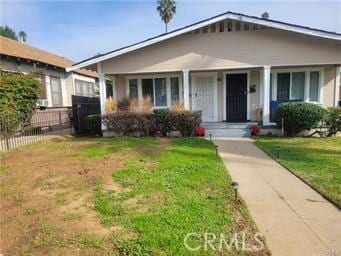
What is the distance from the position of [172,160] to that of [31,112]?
8.41 meters

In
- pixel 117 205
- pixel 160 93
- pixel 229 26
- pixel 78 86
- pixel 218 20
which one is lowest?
pixel 117 205

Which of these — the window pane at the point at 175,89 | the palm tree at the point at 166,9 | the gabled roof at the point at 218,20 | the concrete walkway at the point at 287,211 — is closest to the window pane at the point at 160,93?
the window pane at the point at 175,89

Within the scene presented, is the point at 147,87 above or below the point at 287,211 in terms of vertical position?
above

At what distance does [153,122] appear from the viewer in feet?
34.2

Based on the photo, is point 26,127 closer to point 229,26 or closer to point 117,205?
point 117,205

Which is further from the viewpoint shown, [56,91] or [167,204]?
[56,91]

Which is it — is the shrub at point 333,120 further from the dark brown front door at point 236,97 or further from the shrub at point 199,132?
the shrub at point 199,132

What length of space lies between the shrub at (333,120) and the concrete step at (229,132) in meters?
2.85

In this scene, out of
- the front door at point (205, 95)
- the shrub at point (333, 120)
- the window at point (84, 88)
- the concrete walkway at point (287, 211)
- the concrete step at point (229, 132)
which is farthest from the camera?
the window at point (84, 88)

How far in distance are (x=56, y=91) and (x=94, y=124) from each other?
22.4ft

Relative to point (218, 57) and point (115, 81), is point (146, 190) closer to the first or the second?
point (218, 57)

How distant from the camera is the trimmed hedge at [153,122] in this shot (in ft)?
33.3

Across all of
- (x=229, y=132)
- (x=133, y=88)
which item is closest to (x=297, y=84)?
(x=229, y=132)

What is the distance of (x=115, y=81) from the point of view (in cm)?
1302
